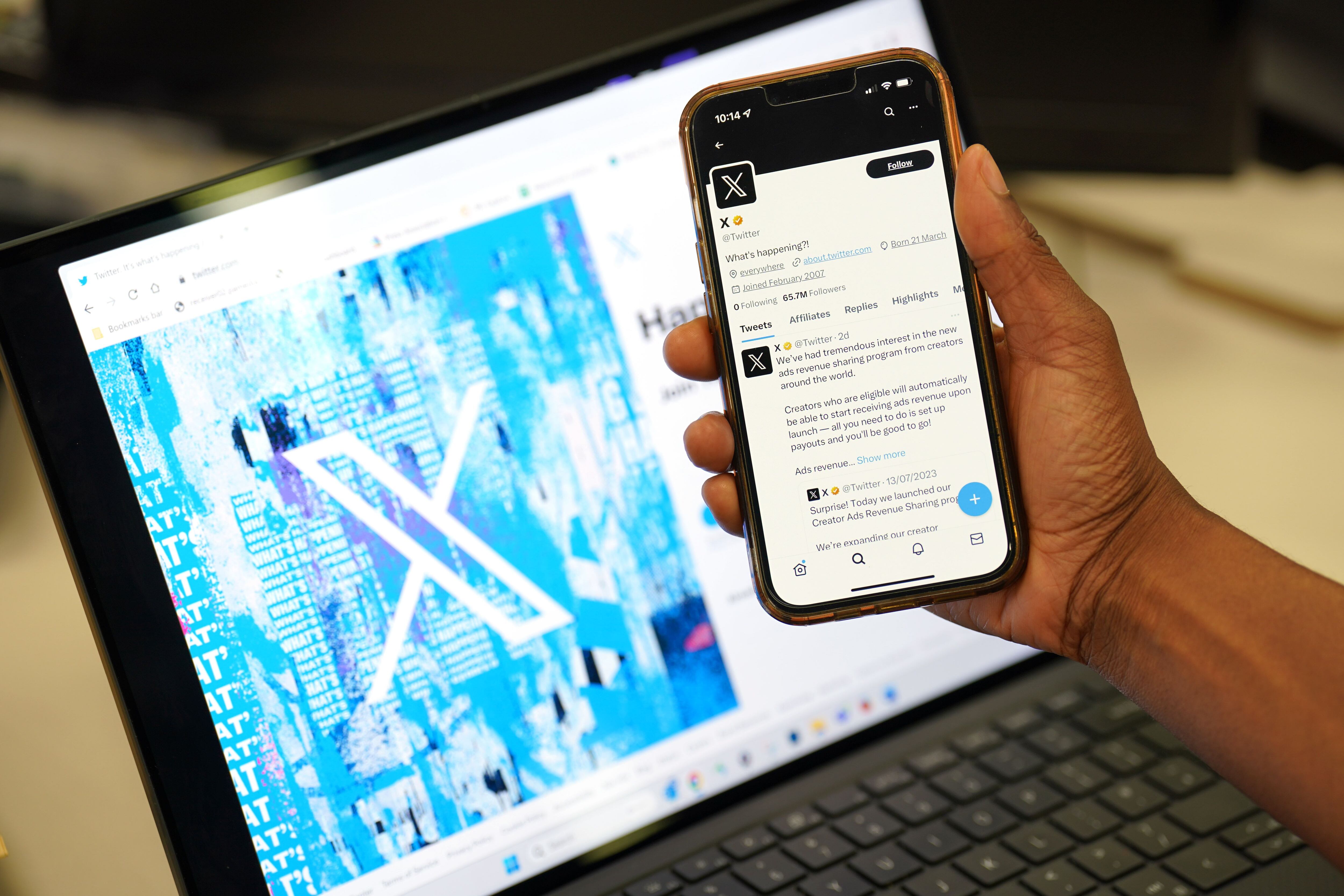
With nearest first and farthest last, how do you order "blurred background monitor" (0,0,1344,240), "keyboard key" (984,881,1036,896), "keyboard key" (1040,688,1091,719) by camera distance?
"keyboard key" (984,881,1036,896) → "keyboard key" (1040,688,1091,719) → "blurred background monitor" (0,0,1344,240)

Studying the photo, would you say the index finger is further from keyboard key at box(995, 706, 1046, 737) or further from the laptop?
keyboard key at box(995, 706, 1046, 737)

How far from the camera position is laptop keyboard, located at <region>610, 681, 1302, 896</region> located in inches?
19.3

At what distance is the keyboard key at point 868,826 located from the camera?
1.70ft

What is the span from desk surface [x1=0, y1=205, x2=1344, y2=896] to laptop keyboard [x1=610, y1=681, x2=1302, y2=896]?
0.26 m

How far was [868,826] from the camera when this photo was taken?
1.72ft

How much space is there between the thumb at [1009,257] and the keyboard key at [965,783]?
26 centimetres

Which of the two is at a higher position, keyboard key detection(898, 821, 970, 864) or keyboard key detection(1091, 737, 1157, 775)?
keyboard key detection(898, 821, 970, 864)

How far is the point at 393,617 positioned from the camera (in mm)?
496

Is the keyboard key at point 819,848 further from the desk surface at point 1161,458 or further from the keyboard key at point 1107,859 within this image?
the desk surface at point 1161,458

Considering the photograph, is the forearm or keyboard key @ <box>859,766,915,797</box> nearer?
the forearm

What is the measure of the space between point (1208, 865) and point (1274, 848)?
0.13 feet

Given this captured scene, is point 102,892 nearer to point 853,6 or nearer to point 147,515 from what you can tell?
point 147,515

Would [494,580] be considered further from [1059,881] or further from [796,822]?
[1059,881]

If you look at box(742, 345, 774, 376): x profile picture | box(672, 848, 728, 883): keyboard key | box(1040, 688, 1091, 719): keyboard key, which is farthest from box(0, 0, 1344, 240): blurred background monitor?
box(672, 848, 728, 883): keyboard key
